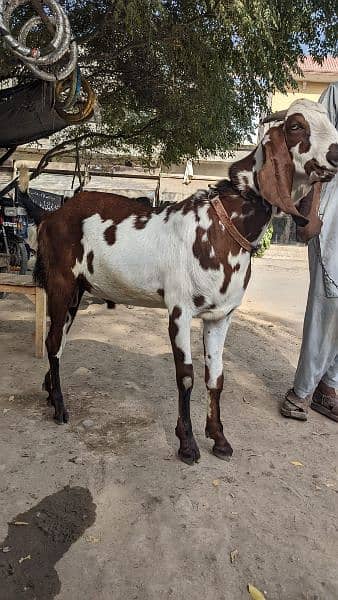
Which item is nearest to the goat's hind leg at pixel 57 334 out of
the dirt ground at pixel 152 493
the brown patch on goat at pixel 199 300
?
the dirt ground at pixel 152 493

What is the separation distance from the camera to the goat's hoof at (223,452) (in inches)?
128

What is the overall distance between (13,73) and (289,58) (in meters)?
3.49

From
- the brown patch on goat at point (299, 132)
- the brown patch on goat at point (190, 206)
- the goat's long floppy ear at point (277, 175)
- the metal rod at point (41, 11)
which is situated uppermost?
the metal rod at point (41, 11)

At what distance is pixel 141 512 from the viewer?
264cm

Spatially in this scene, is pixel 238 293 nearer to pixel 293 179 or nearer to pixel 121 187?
pixel 293 179

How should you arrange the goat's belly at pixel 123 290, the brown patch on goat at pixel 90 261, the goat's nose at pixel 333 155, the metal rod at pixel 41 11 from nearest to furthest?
the goat's nose at pixel 333 155 → the goat's belly at pixel 123 290 → the brown patch on goat at pixel 90 261 → the metal rod at pixel 41 11

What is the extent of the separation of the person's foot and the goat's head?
190 cm

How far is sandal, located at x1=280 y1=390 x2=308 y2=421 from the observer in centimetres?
400

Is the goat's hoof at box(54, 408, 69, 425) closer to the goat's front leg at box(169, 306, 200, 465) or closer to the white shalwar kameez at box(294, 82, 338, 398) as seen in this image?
the goat's front leg at box(169, 306, 200, 465)

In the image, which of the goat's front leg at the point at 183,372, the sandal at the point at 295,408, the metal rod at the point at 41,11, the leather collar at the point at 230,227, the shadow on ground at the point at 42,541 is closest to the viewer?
the shadow on ground at the point at 42,541

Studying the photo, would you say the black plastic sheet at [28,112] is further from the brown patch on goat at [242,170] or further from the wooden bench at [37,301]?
the brown patch on goat at [242,170]

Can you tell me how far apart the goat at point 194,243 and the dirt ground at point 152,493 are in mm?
312

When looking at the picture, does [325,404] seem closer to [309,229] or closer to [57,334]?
[309,229]

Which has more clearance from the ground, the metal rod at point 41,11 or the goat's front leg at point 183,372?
the metal rod at point 41,11
